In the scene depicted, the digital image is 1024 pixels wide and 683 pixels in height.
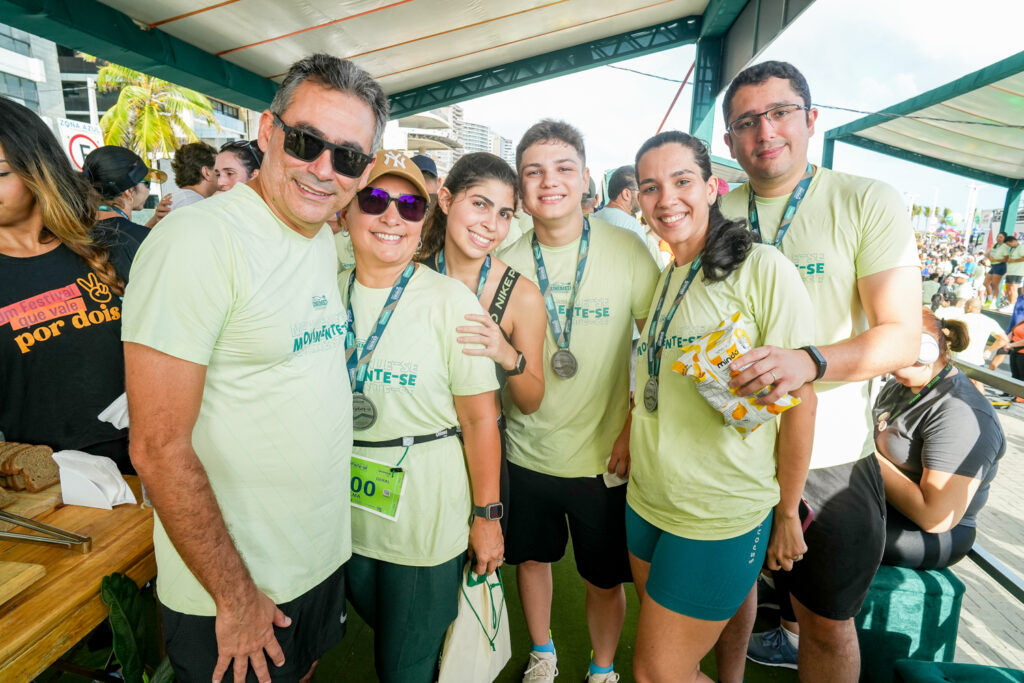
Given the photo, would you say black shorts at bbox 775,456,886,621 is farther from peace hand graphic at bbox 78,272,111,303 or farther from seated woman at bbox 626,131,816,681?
peace hand graphic at bbox 78,272,111,303

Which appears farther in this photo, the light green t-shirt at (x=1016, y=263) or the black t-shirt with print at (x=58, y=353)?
the light green t-shirt at (x=1016, y=263)

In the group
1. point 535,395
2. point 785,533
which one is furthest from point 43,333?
point 785,533

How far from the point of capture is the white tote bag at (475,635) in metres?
1.85

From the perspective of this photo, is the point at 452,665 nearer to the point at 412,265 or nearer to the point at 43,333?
the point at 412,265

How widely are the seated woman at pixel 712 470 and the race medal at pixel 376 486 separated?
0.89 m

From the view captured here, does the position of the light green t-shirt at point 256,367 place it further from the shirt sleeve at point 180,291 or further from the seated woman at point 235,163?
the seated woman at point 235,163

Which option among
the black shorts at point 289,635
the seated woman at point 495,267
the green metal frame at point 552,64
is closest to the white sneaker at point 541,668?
the seated woman at point 495,267

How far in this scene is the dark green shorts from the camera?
1.76 m

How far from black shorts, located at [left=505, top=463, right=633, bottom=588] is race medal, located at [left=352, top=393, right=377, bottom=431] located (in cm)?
90

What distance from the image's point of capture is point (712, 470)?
5.71ft

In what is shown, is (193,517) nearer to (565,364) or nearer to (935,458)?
(565,364)

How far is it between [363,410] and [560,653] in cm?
198

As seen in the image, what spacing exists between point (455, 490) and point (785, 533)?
3.93 feet

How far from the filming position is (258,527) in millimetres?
1361
